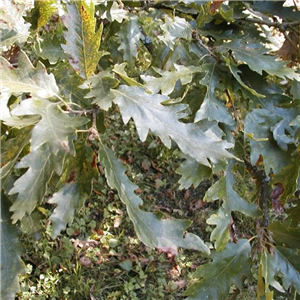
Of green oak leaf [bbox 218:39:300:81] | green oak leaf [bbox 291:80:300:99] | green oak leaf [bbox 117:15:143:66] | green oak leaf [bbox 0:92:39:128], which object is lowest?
green oak leaf [bbox 291:80:300:99]

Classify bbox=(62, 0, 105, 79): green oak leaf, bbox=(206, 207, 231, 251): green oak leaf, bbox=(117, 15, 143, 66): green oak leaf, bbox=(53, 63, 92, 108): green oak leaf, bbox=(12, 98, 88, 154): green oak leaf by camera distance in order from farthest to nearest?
bbox=(117, 15, 143, 66): green oak leaf
bbox=(206, 207, 231, 251): green oak leaf
bbox=(53, 63, 92, 108): green oak leaf
bbox=(62, 0, 105, 79): green oak leaf
bbox=(12, 98, 88, 154): green oak leaf

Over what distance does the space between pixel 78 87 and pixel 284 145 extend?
0.66m

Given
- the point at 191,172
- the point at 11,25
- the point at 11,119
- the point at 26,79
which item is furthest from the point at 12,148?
the point at 191,172

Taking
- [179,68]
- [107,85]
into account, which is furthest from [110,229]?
[107,85]

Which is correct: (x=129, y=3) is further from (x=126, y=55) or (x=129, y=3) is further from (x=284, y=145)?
(x=284, y=145)

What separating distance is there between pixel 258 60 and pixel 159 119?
1.71 ft

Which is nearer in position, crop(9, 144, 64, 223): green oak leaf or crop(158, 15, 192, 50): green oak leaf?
crop(9, 144, 64, 223): green oak leaf

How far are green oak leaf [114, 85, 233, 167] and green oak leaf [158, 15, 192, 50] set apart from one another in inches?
13.1

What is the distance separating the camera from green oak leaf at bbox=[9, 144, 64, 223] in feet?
3.03

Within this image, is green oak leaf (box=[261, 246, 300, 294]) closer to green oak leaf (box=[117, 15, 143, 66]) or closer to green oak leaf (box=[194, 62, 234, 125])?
green oak leaf (box=[194, 62, 234, 125])

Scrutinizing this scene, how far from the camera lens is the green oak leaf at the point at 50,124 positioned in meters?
0.85

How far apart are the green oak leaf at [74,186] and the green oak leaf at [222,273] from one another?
1.64 ft

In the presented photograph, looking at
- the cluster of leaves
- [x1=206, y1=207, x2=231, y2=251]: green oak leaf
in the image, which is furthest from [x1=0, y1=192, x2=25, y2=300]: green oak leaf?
[x1=206, y1=207, x2=231, y2=251]: green oak leaf

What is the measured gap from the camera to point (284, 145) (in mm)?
1332
